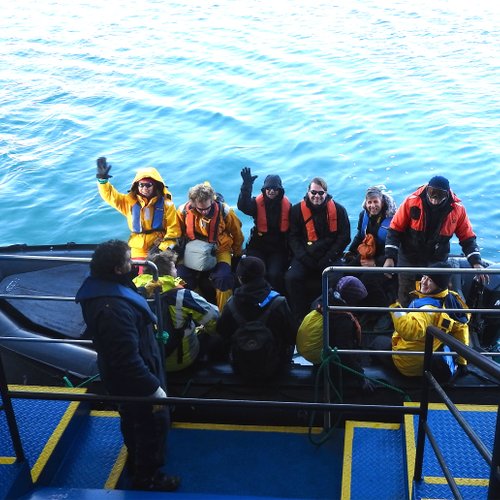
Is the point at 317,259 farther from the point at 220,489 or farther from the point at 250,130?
the point at 250,130

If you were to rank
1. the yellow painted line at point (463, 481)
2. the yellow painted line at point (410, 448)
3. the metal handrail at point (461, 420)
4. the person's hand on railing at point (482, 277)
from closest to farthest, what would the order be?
the metal handrail at point (461, 420) → the yellow painted line at point (463, 481) → the yellow painted line at point (410, 448) → the person's hand on railing at point (482, 277)

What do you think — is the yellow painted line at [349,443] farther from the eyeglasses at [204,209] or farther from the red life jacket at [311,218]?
the eyeglasses at [204,209]

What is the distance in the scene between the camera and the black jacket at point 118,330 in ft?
11.5

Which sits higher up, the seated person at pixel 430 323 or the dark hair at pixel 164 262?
the dark hair at pixel 164 262

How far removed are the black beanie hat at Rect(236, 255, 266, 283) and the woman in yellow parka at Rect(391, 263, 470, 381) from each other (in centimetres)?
97

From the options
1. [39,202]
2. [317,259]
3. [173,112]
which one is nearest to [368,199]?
[317,259]

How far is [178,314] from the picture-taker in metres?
4.66

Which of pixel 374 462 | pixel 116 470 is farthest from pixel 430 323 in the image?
pixel 116 470

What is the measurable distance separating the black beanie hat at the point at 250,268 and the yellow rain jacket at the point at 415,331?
0.98m

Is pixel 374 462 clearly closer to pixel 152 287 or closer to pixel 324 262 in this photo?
pixel 152 287

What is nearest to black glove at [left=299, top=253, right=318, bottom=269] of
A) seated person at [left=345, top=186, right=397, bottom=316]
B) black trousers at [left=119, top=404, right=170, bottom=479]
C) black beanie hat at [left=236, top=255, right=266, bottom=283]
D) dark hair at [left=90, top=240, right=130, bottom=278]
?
seated person at [left=345, top=186, right=397, bottom=316]

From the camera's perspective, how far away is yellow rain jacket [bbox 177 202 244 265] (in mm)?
6285

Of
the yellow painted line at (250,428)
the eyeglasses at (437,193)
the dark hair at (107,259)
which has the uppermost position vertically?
the dark hair at (107,259)

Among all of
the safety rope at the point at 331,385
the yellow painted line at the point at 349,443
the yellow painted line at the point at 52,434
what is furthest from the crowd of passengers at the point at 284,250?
the yellow painted line at the point at 52,434
